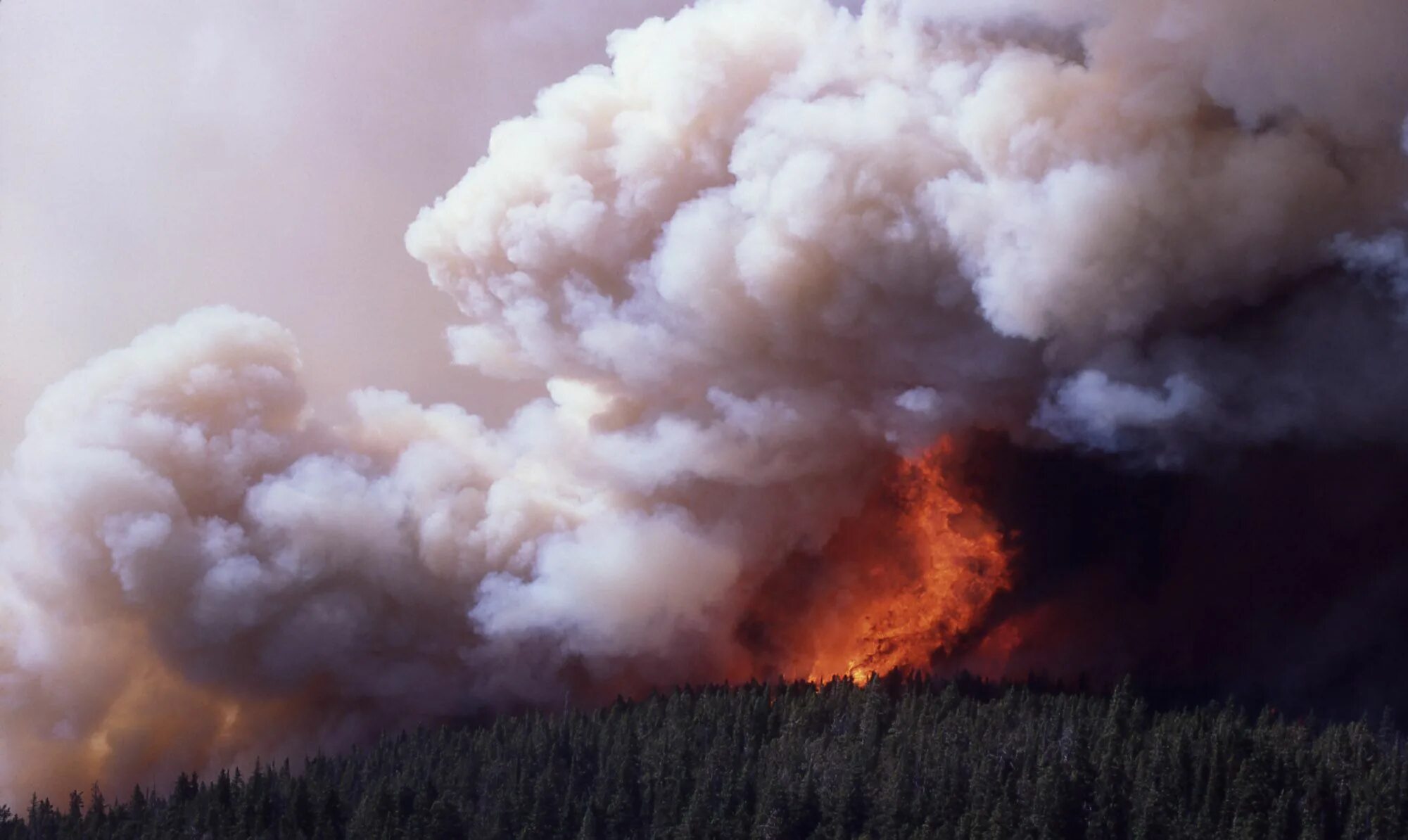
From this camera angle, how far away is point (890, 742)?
137 ft

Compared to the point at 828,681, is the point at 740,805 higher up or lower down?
lower down

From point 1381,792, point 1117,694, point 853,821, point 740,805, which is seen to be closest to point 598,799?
point 740,805

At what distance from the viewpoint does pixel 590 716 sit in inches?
1918

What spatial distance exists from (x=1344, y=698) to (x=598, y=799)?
19.2 m

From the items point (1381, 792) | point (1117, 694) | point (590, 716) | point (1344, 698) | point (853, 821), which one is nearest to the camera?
point (1381, 792)

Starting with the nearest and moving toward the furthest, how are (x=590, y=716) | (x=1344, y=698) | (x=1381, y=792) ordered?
1. (x=1381, y=792)
2. (x=1344, y=698)
3. (x=590, y=716)

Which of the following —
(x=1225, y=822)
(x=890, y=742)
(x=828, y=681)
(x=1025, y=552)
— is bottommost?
(x=1225, y=822)

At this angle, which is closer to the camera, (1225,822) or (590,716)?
(1225,822)

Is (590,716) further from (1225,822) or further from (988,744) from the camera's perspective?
(1225,822)

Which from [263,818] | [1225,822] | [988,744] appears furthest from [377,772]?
[1225,822]

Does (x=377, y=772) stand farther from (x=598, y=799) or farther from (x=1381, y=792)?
(x=1381, y=792)

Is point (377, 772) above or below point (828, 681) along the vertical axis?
below

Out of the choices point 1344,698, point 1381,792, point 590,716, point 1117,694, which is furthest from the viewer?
point 590,716

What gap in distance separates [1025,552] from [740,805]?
42.3 feet
